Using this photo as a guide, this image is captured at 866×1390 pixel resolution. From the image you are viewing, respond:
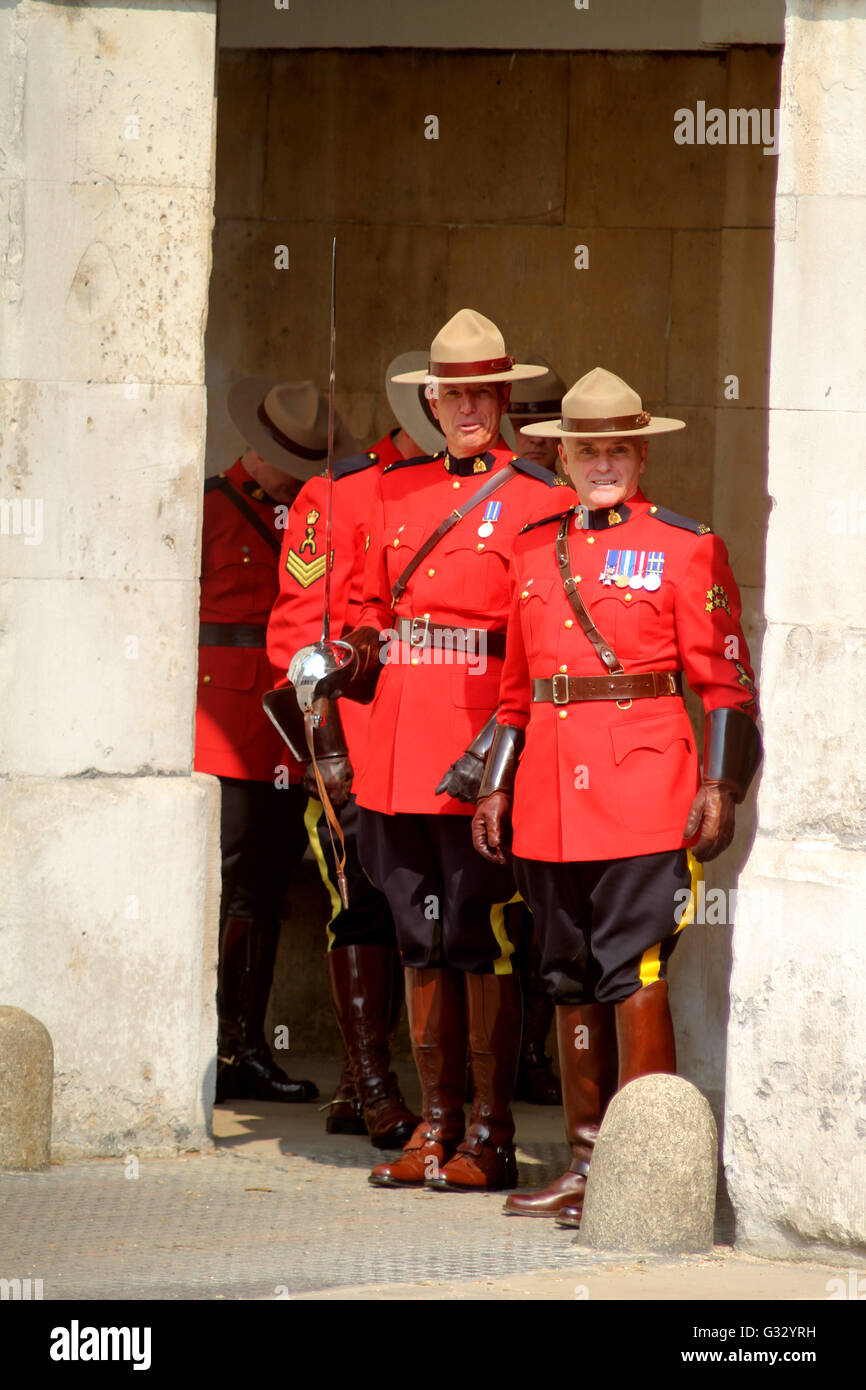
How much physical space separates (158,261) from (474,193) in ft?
7.72

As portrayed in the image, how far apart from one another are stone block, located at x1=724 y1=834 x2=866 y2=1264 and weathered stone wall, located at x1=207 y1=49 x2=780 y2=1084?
7.63ft

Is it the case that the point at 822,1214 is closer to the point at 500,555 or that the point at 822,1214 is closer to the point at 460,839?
the point at 460,839

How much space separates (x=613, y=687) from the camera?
5.61m

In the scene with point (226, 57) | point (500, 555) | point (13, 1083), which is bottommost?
point (13, 1083)

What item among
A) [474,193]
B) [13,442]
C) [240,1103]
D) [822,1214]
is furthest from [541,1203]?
[474,193]

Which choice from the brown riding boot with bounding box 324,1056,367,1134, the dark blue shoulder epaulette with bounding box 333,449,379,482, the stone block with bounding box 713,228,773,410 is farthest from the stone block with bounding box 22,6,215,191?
the brown riding boot with bounding box 324,1056,367,1134

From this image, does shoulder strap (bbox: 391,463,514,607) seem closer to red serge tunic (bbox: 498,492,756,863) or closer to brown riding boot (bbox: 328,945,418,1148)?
red serge tunic (bbox: 498,492,756,863)

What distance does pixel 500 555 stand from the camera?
605cm

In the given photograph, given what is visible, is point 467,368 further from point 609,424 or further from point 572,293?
point 572,293

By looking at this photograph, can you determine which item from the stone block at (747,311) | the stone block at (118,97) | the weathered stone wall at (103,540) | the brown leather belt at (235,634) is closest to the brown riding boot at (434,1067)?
the weathered stone wall at (103,540)

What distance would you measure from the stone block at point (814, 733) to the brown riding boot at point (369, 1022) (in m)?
1.77

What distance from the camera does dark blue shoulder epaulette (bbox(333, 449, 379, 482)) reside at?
6.78m

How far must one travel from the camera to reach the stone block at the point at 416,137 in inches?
326

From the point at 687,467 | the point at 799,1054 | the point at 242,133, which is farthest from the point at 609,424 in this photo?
the point at 242,133
